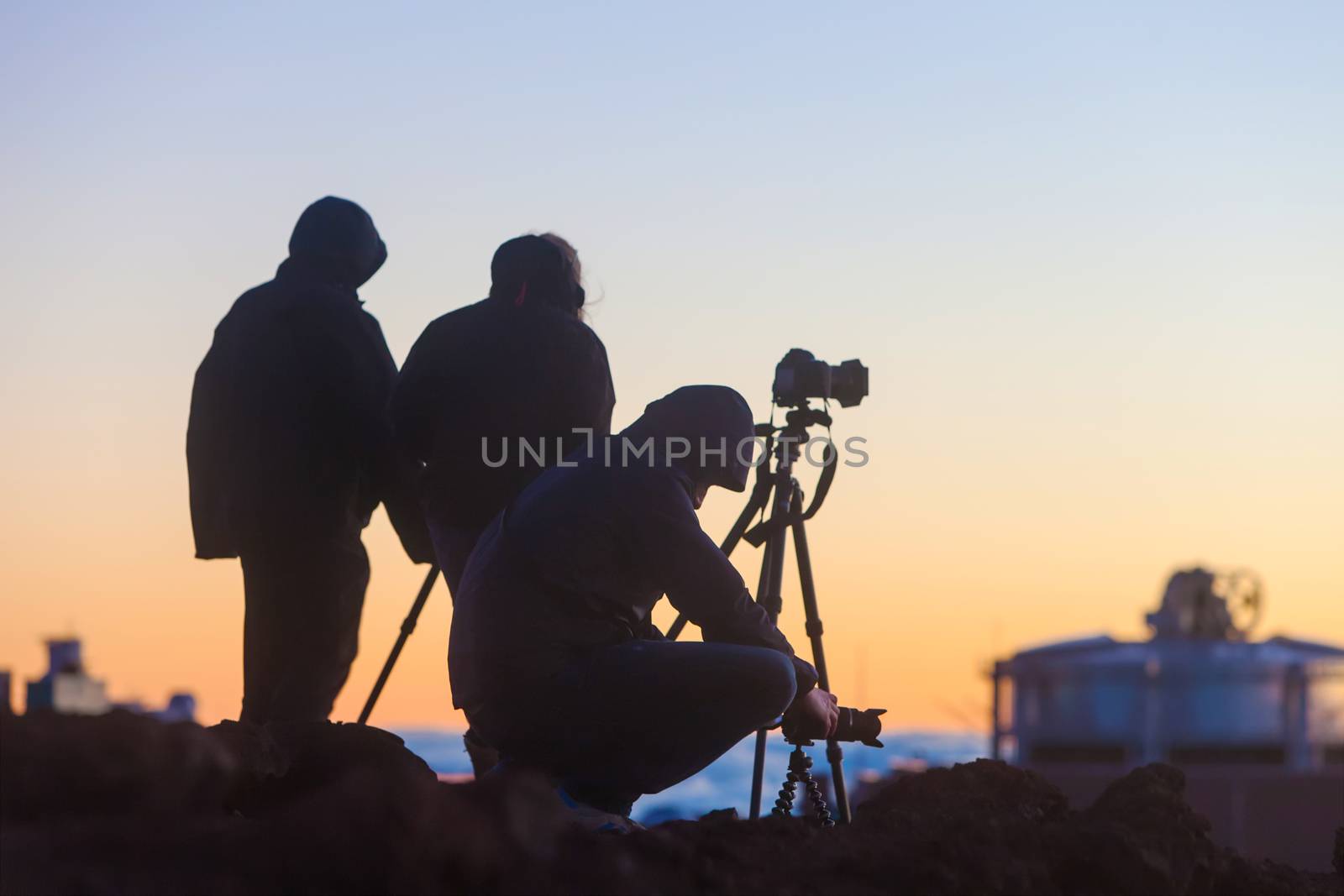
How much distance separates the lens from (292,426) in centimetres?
496

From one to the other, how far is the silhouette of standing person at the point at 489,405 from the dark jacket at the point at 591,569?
2.38 feet

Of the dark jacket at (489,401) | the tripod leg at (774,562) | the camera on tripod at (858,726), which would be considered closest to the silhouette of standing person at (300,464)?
the dark jacket at (489,401)

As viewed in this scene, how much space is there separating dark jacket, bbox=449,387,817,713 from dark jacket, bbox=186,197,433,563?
1289 millimetres

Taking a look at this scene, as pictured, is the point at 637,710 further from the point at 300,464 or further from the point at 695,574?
the point at 300,464

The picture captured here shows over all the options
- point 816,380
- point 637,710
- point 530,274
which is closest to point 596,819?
point 637,710

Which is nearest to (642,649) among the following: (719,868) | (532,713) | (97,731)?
(532,713)

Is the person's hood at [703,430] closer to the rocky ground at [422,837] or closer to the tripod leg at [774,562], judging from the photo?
the rocky ground at [422,837]

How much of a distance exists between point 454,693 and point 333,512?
1241mm

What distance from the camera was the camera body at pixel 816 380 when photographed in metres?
5.20

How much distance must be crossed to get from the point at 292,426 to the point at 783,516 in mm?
1509

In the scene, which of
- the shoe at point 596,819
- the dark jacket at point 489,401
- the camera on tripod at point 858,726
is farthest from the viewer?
the dark jacket at point 489,401

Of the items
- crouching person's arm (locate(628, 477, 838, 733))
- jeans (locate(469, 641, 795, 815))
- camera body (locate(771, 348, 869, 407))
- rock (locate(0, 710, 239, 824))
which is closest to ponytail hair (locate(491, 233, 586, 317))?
camera body (locate(771, 348, 869, 407))

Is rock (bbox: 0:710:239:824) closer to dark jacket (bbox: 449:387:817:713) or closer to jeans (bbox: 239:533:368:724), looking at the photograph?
dark jacket (bbox: 449:387:817:713)

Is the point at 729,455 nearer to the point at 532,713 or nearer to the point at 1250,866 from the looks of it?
the point at 532,713
